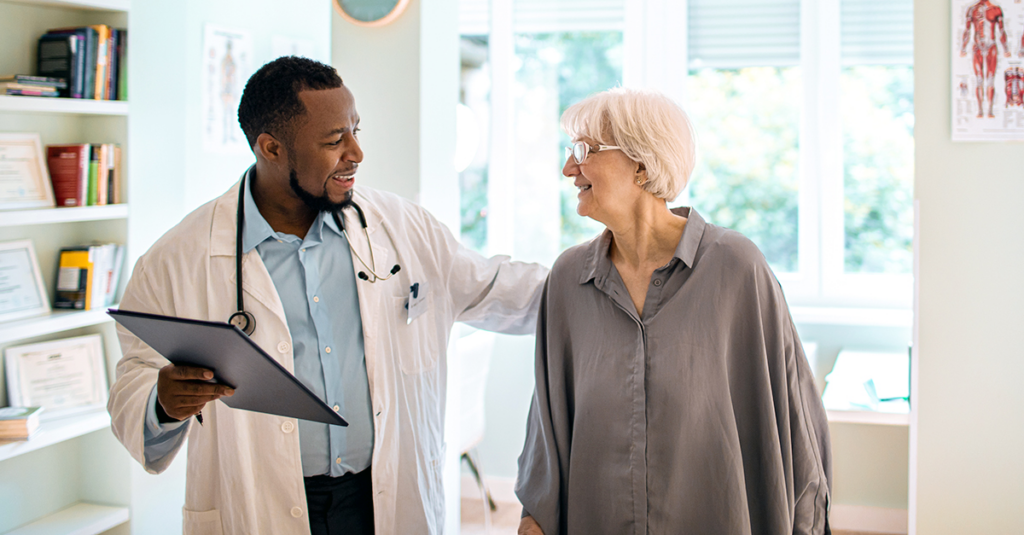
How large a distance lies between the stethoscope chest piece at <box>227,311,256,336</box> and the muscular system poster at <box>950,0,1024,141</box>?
7.45ft

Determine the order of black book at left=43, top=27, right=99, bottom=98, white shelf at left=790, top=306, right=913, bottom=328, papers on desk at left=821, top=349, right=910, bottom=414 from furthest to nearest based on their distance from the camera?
white shelf at left=790, top=306, right=913, bottom=328 < papers on desk at left=821, top=349, right=910, bottom=414 < black book at left=43, top=27, right=99, bottom=98

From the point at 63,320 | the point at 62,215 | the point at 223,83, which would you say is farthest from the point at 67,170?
the point at 223,83

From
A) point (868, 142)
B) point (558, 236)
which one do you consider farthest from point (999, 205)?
point (558, 236)

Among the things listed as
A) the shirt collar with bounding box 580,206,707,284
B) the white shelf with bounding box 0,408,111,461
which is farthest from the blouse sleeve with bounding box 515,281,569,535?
the white shelf with bounding box 0,408,111,461

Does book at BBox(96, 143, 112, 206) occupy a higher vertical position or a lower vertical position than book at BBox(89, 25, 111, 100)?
lower

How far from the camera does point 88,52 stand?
2.54 m

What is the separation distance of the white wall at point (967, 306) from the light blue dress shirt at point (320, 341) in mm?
1942

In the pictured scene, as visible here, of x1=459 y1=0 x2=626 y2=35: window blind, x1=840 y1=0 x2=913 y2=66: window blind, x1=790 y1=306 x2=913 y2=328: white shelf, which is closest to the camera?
x1=790 y1=306 x2=913 y2=328: white shelf

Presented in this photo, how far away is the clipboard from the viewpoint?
3.94 feet

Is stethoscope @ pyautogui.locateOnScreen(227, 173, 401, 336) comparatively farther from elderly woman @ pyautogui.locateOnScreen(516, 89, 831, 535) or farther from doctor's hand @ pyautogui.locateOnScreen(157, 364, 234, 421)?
elderly woman @ pyautogui.locateOnScreen(516, 89, 831, 535)

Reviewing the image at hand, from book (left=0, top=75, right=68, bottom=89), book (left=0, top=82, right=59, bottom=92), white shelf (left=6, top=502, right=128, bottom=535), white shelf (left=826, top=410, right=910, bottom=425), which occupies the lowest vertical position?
white shelf (left=6, top=502, right=128, bottom=535)

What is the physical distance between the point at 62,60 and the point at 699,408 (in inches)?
93.3

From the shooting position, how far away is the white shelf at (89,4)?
98.3 inches

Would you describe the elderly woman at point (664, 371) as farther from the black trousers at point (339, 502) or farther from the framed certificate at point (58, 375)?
the framed certificate at point (58, 375)
